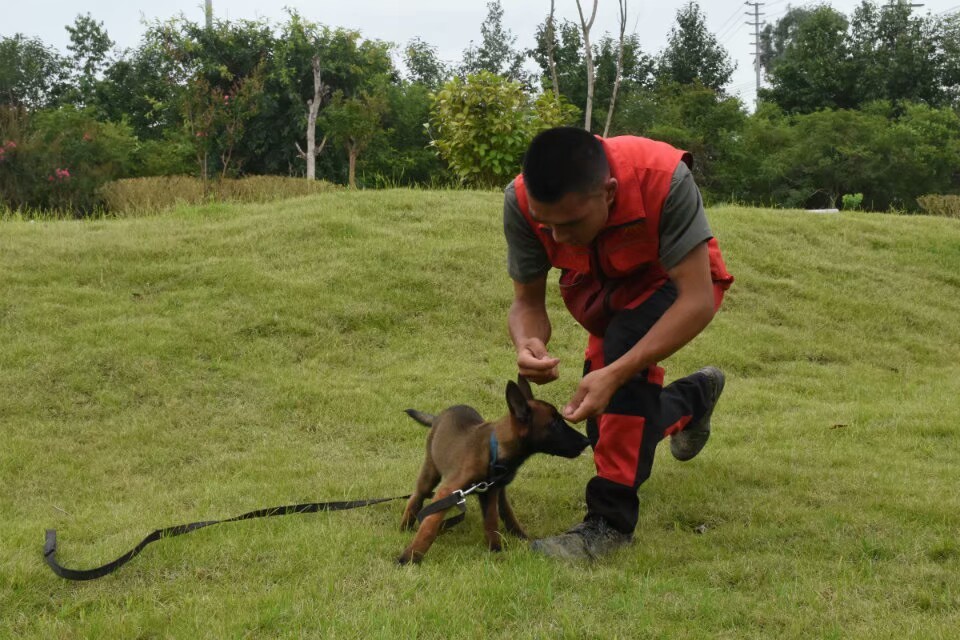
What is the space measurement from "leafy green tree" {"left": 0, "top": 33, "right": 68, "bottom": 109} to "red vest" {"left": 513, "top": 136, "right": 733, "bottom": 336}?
134ft

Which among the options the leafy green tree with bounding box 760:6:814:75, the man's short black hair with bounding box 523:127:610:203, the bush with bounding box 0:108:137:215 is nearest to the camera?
the man's short black hair with bounding box 523:127:610:203

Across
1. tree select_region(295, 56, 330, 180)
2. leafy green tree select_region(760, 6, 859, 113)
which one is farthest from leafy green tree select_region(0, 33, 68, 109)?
leafy green tree select_region(760, 6, 859, 113)

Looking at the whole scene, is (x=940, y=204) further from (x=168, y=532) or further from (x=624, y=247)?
(x=168, y=532)

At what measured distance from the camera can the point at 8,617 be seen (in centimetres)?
336

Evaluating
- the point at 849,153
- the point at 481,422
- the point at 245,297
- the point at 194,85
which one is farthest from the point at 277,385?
the point at 849,153

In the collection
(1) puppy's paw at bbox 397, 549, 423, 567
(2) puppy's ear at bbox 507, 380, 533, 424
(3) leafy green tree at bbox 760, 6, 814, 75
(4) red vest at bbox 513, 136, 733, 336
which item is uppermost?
(3) leafy green tree at bbox 760, 6, 814, 75

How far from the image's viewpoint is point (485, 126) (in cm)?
1410

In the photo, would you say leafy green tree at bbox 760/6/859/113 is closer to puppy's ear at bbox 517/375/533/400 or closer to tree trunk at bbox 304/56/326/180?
tree trunk at bbox 304/56/326/180

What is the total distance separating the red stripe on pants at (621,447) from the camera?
13.1 feet

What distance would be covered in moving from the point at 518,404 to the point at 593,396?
36cm

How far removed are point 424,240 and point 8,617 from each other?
295 inches

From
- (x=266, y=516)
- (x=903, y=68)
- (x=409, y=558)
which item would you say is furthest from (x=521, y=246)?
(x=903, y=68)

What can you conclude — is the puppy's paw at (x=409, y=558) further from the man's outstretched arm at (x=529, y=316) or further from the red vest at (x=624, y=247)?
the red vest at (x=624, y=247)

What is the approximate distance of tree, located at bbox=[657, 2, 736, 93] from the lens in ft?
132
